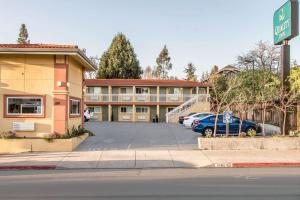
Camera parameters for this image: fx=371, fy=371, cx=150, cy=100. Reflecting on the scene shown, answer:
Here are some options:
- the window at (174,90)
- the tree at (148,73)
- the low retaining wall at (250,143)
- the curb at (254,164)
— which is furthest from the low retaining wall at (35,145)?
the tree at (148,73)

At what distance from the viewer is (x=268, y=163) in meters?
14.9

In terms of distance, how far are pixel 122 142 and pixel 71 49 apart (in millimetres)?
6456

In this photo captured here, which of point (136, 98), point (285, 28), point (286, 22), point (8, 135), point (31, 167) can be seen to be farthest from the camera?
point (136, 98)

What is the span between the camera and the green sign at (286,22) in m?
20.0

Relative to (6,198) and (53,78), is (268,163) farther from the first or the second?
(53,78)

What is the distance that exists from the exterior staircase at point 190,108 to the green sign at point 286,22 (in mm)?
23632

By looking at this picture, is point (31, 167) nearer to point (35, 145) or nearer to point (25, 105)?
point (35, 145)

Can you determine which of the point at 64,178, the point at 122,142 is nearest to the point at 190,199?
the point at 64,178

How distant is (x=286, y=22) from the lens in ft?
67.8

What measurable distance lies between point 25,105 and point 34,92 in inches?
33.4

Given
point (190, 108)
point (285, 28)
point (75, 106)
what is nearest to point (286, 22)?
point (285, 28)

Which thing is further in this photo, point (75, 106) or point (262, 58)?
point (262, 58)

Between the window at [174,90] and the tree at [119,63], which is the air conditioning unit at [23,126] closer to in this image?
the window at [174,90]

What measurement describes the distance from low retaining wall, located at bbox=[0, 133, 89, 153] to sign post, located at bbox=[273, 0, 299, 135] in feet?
39.6
